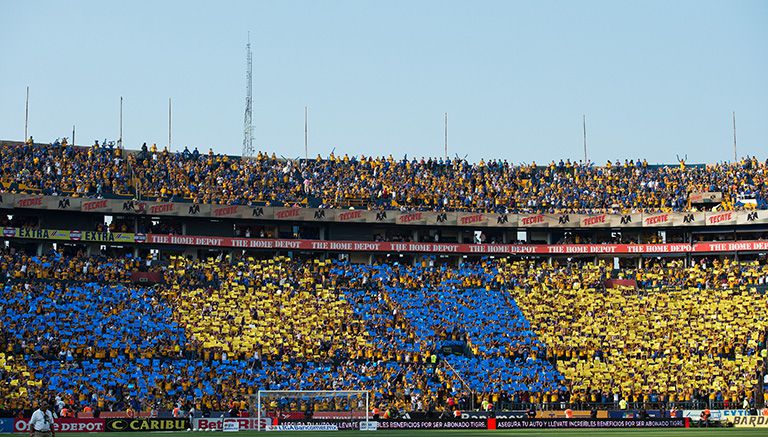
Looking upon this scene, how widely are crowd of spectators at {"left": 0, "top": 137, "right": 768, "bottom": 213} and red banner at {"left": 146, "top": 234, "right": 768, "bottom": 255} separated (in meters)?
3.38

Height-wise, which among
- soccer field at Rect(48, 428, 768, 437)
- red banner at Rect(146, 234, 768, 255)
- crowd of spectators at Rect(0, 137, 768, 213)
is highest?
crowd of spectators at Rect(0, 137, 768, 213)

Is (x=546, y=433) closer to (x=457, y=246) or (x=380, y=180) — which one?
(x=457, y=246)

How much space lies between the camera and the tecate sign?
185 ft

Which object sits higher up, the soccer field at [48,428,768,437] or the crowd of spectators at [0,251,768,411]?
the crowd of spectators at [0,251,768,411]

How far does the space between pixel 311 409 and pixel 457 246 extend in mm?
33257

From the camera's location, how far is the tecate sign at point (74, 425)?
5644 cm

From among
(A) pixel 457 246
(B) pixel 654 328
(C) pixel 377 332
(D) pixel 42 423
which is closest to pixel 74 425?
(D) pixel 42 423

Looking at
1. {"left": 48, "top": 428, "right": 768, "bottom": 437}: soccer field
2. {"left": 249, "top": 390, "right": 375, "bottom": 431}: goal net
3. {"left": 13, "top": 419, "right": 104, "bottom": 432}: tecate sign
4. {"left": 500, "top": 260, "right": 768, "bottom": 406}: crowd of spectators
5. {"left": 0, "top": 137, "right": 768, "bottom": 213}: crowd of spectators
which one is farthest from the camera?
{"left": 0, "top": 137, "right": 768, "bottom": 213}: crowd of spectators

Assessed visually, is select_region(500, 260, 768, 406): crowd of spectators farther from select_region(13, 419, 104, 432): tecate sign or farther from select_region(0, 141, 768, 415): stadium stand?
select_region(13, 419, 104, 432): tecate sign

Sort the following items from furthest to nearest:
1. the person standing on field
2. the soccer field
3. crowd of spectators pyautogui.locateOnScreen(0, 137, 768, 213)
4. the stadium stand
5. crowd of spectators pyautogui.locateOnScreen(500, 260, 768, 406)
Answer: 1. crowd of spectators pyautogui.locateOnScreen(0, 137, 768, 213)
2. crowd of spectators pyautogui.locateOnScreen(500, 260, 768, 406)
3. the stadium stand
4. the soccer field
5. the person standing on field

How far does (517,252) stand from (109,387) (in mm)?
39585

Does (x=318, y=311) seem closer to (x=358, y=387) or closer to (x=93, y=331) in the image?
(x=358, y=387)

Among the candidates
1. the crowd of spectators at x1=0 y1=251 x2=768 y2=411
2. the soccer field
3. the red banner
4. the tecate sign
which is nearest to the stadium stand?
the crowd of spectators at x1=0 y1=251 x2=768 y2=411

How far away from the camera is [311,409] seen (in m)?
63.4
